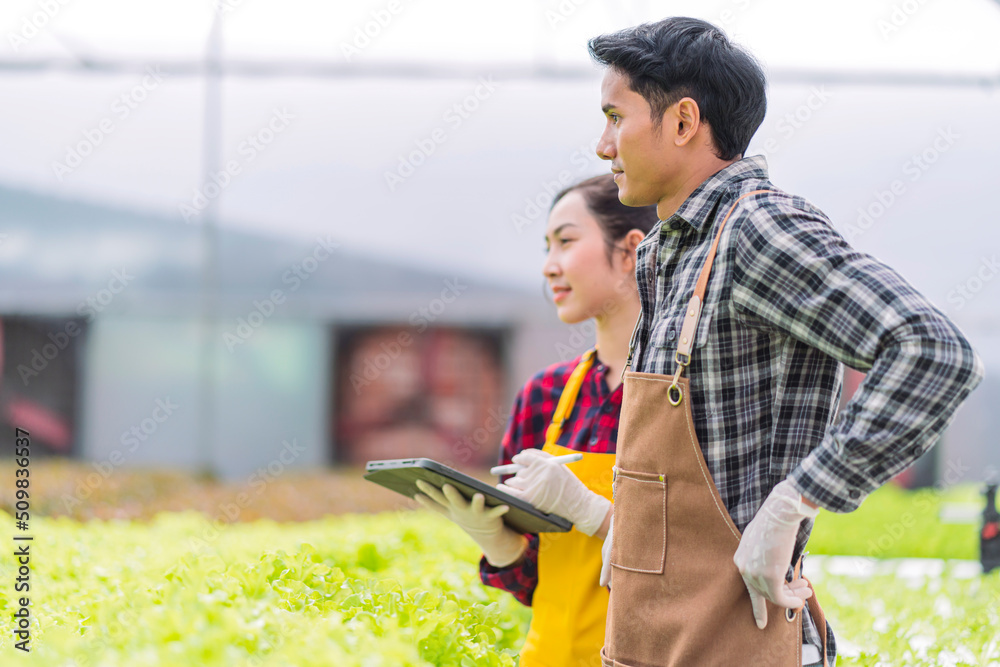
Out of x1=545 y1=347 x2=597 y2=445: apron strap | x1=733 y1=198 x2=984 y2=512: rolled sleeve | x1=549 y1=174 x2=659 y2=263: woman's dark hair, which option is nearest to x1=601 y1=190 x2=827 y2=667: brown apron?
x1=733 y1=198 x2=984 y2=512: rolled sleeve

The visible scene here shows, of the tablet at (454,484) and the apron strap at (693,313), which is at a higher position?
the apron strap at (693,313)

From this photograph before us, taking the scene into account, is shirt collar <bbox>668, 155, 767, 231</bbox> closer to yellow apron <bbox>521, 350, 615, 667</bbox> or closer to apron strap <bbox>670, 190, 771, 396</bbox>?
apron strap <bbox>670, 190, 771, 396</bbox>

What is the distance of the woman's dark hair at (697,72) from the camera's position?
1396 mm

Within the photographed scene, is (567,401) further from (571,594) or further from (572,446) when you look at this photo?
(571,594)

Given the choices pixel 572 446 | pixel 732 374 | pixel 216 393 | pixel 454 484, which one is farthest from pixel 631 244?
pixel 216 393

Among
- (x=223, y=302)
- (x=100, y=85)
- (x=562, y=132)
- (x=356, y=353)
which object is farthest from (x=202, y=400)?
(x=562, y=132)

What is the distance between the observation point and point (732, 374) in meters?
1.29

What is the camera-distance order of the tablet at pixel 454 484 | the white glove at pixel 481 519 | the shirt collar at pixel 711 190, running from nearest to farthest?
1. the shirt collar at pixel 711 190
2. the tablet at pixel 454 484
3. the white glove at pixel 481 519

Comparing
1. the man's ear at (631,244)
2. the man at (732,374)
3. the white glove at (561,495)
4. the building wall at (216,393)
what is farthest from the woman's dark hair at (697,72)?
the building wall at (216,393)

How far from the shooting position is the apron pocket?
4.33ft

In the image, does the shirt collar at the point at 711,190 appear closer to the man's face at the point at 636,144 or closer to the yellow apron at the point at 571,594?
the man's face at the point at 636,144

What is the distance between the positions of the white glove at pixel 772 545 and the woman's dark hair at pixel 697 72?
602 millimetres

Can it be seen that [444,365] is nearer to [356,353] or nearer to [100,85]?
[356,353]

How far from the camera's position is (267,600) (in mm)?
1305
